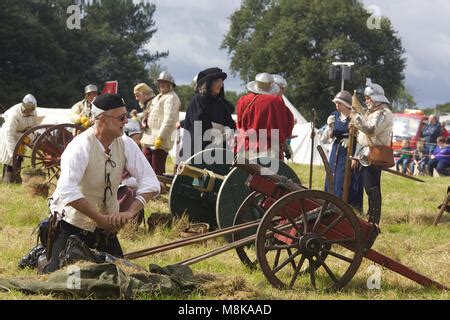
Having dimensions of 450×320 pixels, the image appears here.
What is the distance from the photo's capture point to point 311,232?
5.28 meters

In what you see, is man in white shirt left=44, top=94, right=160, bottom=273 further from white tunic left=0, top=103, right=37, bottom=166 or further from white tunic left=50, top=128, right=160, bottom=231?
white tunic left=0, top=103, right=37, bottom=166

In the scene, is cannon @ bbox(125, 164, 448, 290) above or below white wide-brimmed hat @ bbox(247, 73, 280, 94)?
below

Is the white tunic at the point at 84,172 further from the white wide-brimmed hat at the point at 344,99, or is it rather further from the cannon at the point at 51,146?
the cannon at the point at 51,146

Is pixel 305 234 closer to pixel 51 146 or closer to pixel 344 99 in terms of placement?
pixel 344 99

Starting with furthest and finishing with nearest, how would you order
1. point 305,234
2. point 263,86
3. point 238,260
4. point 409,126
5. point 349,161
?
point 409,126
point 349,161
point 263,86
point 238,260
point 305,234

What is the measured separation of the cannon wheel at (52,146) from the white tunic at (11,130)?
1.10 meters

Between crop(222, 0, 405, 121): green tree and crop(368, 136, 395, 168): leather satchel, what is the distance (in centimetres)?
4291

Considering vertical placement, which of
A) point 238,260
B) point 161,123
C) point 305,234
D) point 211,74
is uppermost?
point 211,74

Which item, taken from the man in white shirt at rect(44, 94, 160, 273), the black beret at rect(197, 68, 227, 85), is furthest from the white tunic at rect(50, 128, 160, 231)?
the black beret at rect(197, 68, 227, 85)

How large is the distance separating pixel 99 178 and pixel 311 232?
4.54 feet

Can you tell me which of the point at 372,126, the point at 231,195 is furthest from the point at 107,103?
the point at 372,126

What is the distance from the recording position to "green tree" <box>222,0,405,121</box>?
52.1 m

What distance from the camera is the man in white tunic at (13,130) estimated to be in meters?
11.4

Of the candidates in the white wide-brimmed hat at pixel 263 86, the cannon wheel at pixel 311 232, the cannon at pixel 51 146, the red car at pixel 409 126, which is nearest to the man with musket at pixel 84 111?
the cannon at pixel 51 146
